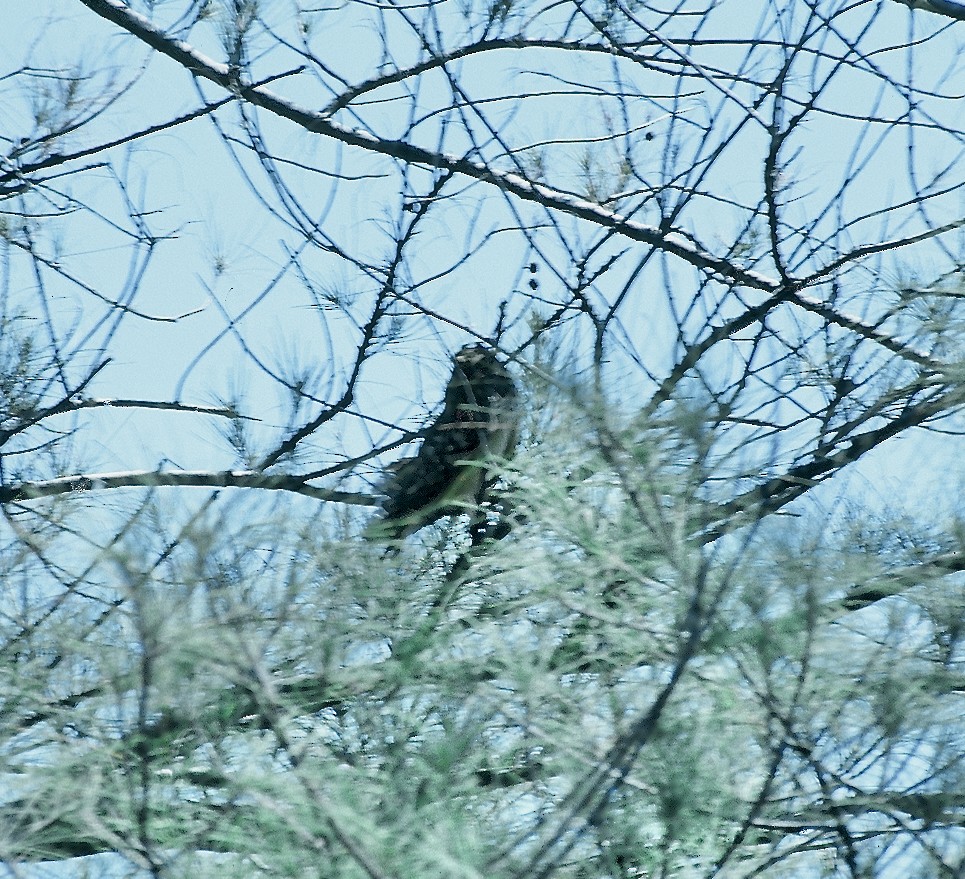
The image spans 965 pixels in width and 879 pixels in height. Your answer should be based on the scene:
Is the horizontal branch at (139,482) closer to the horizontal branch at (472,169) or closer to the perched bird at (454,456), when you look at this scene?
the perched bird at (454,456)

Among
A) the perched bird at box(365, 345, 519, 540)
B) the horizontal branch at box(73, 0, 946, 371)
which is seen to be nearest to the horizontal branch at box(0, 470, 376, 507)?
the perched bird at box(365, 345, 519, 540)

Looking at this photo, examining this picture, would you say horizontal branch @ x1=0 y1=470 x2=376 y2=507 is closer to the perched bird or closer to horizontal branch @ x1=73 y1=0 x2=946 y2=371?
the perched bird

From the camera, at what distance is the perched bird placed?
1535mm

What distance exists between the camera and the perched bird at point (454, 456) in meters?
1.54

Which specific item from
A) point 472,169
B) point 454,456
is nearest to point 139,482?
point 454,456

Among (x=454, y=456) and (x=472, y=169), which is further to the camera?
(x=472, y=169)

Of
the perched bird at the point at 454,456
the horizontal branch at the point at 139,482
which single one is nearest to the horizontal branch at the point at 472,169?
the perched bird at the point at 454,456

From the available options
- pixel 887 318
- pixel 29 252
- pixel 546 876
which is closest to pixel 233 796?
pixel 546 876

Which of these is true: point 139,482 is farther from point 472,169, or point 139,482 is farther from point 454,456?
point 472,169

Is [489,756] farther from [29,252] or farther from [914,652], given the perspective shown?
[29,252]

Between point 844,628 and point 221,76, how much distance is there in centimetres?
147

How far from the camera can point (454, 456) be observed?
1.72 m

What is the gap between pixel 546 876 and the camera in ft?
2.97

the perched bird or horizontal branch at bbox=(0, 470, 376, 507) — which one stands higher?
horizontal branch at bbox=(0, 470, 376, 507)
